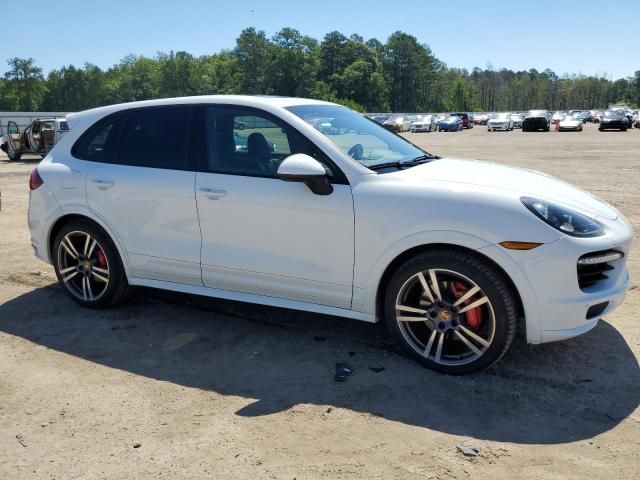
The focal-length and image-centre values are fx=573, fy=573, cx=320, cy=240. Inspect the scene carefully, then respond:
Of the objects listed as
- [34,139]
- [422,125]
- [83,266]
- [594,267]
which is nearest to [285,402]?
[594,267]

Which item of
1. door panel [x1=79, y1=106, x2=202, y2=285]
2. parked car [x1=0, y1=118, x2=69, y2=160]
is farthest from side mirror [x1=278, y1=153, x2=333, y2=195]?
parked car [x1=0, y1=118, x2=69, y2=160]

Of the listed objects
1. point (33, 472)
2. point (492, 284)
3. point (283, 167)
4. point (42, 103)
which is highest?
point (42, 103)

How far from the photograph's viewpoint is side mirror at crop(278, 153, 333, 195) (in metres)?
3.64

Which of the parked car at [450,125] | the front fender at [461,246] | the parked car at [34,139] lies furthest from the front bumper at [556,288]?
the parked car at [450,125]

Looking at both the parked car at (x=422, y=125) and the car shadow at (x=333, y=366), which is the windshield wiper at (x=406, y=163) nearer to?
the car shadow at (x=333, y=366)

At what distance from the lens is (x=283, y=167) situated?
367 centimetres

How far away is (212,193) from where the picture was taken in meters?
4.20

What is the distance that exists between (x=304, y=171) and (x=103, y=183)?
6.57 feet

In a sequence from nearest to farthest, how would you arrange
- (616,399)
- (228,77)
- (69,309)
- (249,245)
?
1. (616,399)
2. (249,245)
3. (69,309)
4. (228,77)

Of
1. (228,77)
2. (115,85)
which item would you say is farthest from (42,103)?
(228,77)

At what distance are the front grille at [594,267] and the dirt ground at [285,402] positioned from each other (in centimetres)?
64

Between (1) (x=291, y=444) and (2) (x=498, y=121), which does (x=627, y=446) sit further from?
(2) (x=498, y=121)

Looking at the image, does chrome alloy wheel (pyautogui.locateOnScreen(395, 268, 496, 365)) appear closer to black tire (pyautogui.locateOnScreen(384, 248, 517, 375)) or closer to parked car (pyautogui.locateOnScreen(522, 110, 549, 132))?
black tire (pyautogui.locateOnScreen(384, 248, 517, 375))

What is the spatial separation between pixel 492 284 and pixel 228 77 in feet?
455
